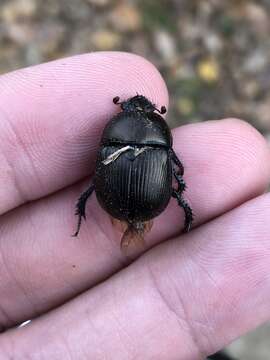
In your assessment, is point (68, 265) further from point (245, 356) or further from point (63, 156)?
point (245, 356)

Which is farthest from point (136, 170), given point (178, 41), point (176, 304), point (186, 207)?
point (178, 41)

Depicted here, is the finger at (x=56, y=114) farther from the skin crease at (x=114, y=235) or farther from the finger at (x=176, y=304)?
the finger at (x=176, y=304)

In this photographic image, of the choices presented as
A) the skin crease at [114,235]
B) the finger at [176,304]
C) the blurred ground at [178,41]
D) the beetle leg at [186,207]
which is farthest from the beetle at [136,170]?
the blurred ground at [178,41]

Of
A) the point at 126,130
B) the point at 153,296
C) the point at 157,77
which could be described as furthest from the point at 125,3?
the point at 153,296

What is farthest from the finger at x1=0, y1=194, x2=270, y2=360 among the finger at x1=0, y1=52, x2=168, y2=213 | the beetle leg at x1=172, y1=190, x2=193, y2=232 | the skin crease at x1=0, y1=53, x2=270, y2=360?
the finger at x1=0, y1=52, x2=168, y2=213

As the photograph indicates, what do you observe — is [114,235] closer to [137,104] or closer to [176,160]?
[176,160]

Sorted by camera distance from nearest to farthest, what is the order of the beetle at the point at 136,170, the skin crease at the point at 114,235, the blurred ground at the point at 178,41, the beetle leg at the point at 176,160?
the beetle at the point at 136,170 → the skin crease at the point at 114,235 → the beetle leg at the point at 176,160 → the blurred ground at the point at 178,41
